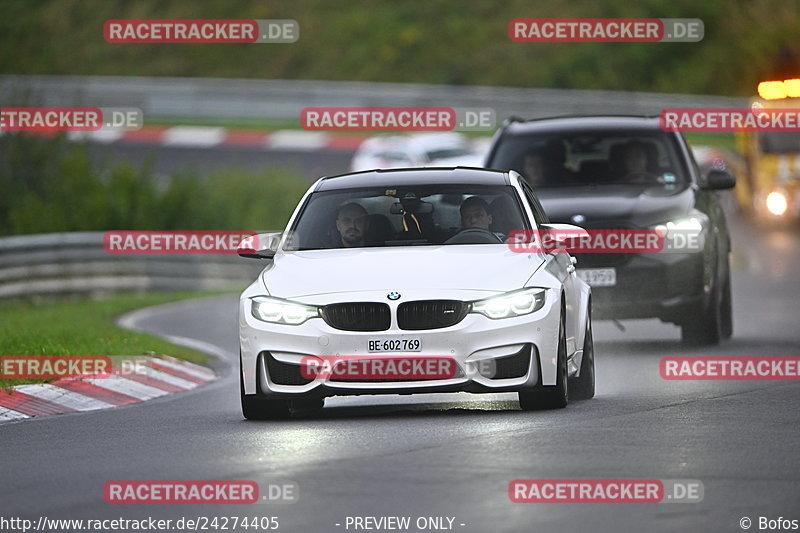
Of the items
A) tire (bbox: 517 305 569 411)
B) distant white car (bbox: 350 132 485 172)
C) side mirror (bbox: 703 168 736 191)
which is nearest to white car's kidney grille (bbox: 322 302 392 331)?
tire (bbox: 517 305 569 411)

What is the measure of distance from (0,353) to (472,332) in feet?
19.0

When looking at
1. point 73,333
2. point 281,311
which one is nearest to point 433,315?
point 281,311

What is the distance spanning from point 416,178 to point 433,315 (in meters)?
1.75

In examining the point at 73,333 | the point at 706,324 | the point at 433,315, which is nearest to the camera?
the point at 433,315

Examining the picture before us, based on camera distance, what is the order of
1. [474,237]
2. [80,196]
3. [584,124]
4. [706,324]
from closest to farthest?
1. [474,237]
2. [706,324]
3. [584,124]
4. [80,196]

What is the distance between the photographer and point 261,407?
11594 mm

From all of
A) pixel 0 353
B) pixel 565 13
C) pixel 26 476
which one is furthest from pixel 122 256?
pixel 565 13

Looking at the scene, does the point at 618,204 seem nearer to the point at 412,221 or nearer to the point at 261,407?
the point at 412,221

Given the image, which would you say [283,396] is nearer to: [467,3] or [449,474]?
[449,474]

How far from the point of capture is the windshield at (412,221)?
12.2 metres

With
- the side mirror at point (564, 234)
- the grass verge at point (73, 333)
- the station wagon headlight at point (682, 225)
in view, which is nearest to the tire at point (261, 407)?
the side mirror at point (564, 234)

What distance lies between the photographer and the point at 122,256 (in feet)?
93.0

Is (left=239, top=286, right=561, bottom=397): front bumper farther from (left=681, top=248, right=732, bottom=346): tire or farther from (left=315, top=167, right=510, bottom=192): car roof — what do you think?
(left=681, top=248, right=732, bottom=346): tire

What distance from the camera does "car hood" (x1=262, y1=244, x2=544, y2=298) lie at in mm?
11258
